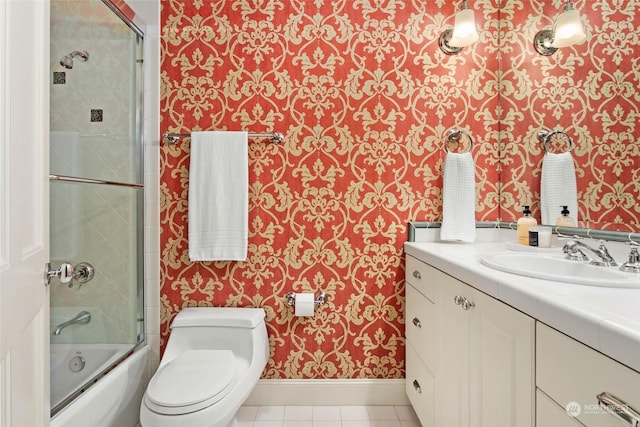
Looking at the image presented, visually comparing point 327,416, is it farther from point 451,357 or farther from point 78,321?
point 78,321

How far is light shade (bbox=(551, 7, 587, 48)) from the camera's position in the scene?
1.39 m

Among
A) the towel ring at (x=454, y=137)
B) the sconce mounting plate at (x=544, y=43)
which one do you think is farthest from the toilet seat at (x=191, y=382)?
the sconce mounting plate at (x=544, y=43)

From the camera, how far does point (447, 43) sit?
71.4 inches

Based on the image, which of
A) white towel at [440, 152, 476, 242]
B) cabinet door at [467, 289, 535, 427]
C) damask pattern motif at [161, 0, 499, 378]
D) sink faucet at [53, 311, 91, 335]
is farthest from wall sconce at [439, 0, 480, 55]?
sink faucet at [53, 311, 91, 335]

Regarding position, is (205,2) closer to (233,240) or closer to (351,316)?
(233,240)

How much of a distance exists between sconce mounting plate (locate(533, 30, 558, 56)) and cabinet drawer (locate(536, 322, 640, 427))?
1376 mm

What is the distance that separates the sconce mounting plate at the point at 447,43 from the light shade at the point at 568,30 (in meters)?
0.43

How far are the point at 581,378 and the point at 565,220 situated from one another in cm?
105

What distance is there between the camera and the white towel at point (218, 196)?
1.73 meters

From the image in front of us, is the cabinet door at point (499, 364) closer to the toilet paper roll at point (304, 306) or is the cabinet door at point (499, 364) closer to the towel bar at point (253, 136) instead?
the toilet paper roll at point (304, 306)

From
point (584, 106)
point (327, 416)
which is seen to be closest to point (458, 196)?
point (584, 106)

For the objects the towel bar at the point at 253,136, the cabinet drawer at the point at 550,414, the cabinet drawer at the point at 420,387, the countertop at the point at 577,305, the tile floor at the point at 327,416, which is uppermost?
the towel bar at the point at 253,136

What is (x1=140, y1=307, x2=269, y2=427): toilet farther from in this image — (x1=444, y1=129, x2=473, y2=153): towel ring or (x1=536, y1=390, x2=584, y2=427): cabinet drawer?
(x1=444, y1=129, x2=473, y2=153): towel ring

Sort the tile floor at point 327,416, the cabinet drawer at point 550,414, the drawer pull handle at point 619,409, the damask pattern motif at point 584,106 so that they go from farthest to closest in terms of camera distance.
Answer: the tile floor at point 327,416 < the damask pattern motif at point 584,106 < the cabinet drawer at point 550,414 < the drawer pull handle at point 619,409
